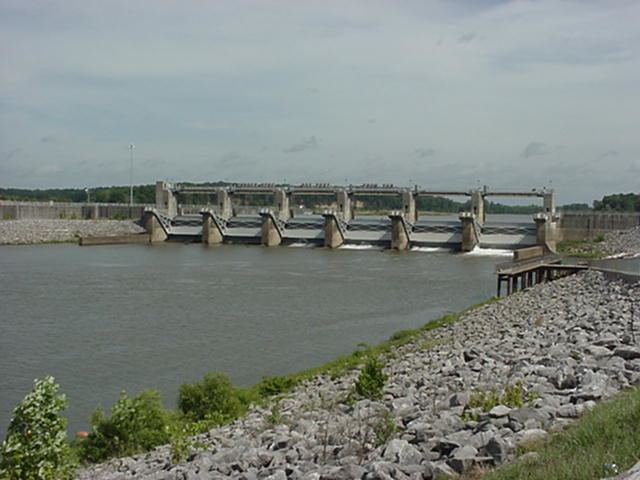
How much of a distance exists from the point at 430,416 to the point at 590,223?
61.0 meters

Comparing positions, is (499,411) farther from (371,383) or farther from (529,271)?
(529,271)

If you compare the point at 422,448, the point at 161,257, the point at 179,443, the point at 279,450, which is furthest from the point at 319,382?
the point at 161,257

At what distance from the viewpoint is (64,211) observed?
3346 inches

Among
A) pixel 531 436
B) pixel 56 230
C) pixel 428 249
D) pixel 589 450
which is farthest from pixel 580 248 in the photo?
pixel 589 450

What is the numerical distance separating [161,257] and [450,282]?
74.5 feet

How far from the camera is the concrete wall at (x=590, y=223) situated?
2525 inches

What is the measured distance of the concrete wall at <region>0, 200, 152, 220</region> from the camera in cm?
8100

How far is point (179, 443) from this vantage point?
31.3 feet

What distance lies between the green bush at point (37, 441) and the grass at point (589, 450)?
4.73 m

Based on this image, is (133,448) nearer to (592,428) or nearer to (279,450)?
(279,450)

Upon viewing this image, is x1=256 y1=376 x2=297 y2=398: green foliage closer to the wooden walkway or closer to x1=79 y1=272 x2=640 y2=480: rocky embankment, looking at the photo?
x1=79 y1=272 x2=640 y2=480: rocky embankment

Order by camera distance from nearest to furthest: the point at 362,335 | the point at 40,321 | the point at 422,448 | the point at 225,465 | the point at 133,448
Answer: the point at 422,448, the point at 225,465, the point at 133,448, the point at 362,335, the point at 40,321

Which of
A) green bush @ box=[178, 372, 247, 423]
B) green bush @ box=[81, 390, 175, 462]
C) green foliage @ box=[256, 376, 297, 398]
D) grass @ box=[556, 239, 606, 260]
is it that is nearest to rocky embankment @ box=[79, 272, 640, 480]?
green foliage @ box=[256, 376, 297, 398]

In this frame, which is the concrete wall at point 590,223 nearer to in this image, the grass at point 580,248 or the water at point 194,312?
the grass at point 580,248
